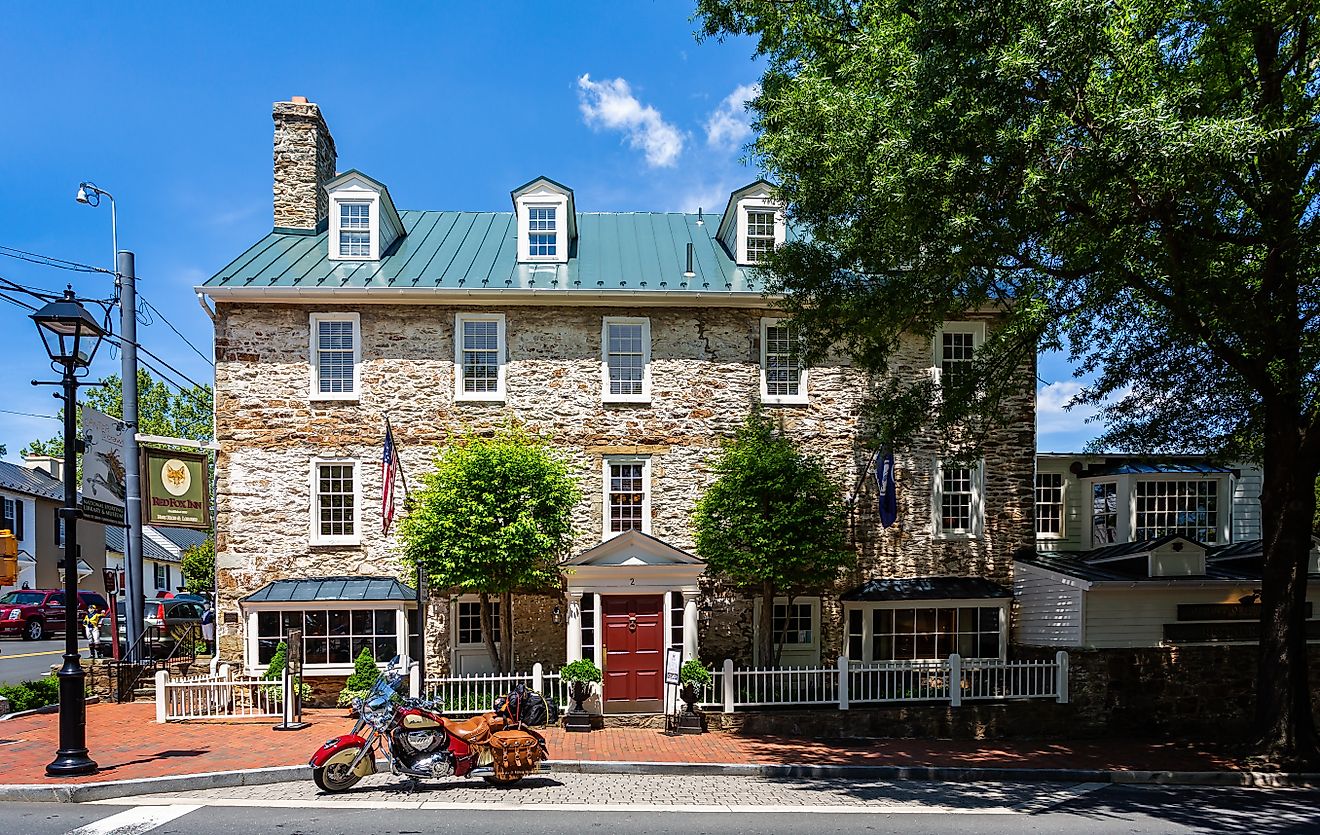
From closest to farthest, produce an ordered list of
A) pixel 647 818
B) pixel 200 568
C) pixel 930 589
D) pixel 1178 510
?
1. pixel 647 818
2. pixel 930 589
3. pixel 1178 510
4. pixel 200 568

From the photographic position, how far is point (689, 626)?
16422 mm

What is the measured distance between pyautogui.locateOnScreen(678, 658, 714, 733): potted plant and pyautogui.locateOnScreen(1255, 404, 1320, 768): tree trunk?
8091 millimetres

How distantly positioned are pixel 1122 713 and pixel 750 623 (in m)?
6.79

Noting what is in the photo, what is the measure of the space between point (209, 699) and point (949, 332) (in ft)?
51.4

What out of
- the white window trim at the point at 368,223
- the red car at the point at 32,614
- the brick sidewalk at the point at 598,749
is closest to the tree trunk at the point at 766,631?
the brick sidewalk at the point at 598,749

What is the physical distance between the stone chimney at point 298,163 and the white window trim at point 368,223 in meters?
1.25

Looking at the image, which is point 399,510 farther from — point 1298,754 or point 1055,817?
point 1298,754

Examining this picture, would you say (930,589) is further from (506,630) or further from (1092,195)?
(1092,195)

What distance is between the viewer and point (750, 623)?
721 inches

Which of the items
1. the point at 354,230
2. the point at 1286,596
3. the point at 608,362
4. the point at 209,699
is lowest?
the point at 209,699

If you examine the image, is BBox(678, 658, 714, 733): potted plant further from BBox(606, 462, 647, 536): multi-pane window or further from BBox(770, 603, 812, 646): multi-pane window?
BBox(606, 462, 647, 536): multi-pane window

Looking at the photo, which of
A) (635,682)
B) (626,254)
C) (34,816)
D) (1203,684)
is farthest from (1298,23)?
(34,816)

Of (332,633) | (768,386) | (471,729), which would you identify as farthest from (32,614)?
(471,729)

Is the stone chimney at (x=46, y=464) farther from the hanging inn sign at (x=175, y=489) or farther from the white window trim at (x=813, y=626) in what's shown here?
the white window trim at (x=813, y=626)
